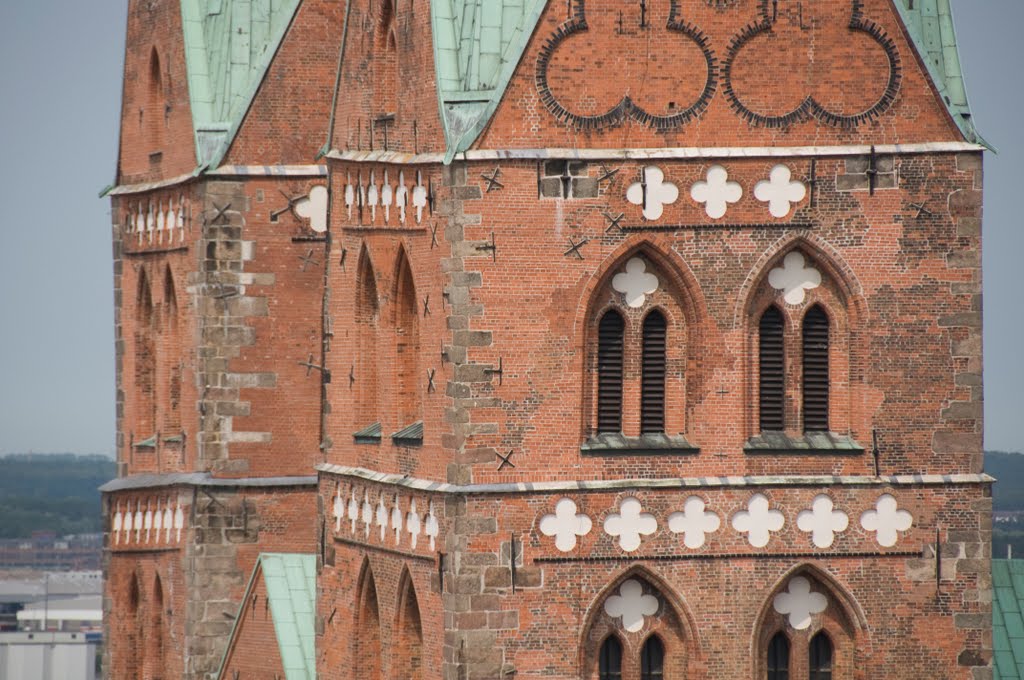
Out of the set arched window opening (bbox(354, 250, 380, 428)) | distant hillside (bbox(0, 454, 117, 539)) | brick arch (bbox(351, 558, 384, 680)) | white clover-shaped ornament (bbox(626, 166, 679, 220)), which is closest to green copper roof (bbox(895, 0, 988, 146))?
white clover-shaped ornament (bbox(626, 166, 679, 220))

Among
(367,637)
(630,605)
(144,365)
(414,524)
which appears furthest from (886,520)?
(144,365)

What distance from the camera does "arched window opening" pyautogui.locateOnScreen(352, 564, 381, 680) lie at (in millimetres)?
58062

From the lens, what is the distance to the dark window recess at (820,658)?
180 ft

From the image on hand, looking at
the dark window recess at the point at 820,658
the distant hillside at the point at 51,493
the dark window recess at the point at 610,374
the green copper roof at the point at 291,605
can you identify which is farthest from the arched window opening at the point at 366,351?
the distant hillside at the point at 51,493

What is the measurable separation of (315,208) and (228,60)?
11.1ft

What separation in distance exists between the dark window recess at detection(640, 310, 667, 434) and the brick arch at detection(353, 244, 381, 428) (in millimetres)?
5771

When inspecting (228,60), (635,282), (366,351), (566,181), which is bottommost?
(366,351)

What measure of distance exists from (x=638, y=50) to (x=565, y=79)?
1.23 m

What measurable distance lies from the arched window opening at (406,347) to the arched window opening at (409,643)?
2.98 metres

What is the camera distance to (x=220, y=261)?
6519cm

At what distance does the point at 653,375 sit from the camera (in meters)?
54.4

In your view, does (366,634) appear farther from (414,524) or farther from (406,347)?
(406,347)

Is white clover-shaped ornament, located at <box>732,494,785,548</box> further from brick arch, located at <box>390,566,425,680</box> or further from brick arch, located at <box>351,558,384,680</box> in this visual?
brick arch, located at <box>351,558,384,680</box>

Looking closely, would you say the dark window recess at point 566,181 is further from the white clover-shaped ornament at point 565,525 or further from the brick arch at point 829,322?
the white clover-shaped ornament at point 565,525
